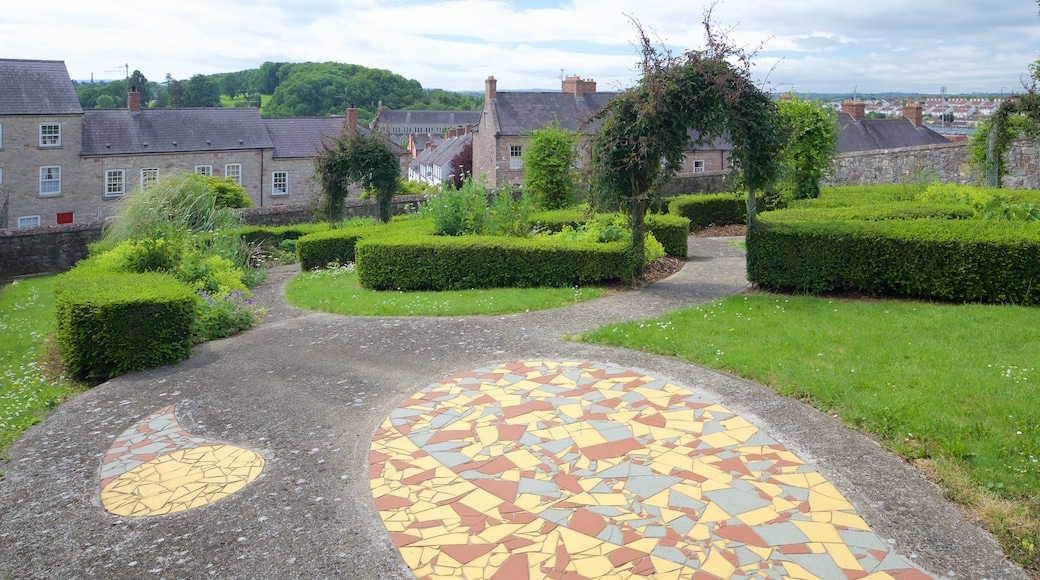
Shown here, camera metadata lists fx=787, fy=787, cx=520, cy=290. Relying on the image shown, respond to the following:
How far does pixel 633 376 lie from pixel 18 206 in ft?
127

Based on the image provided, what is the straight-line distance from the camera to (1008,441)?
17.4 feet

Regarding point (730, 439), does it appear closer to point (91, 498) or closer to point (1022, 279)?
point (91, 498)

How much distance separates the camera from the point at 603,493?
5.11m

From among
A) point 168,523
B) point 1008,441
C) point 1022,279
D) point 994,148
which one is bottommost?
point 168,523

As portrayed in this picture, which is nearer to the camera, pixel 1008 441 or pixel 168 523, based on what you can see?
pixel 168 523

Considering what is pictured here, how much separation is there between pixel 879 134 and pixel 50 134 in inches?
1615

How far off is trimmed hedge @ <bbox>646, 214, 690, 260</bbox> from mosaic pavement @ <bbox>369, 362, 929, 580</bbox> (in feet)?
23.9

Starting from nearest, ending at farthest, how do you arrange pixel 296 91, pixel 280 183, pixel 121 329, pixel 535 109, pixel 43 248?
pixel 121 329
pixel 43 248
pixel 535 109
pixel 280 183
pixel 296 91

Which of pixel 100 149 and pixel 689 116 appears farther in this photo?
pixel 100 149

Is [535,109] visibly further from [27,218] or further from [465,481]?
[465,481]

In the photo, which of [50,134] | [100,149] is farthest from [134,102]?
[50,134]

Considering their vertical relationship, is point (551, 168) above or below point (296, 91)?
below

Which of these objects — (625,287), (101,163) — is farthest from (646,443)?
(101,163)

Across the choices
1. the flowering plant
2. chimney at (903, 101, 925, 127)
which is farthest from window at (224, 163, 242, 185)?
chimney at (903, 101, 925, 127)
